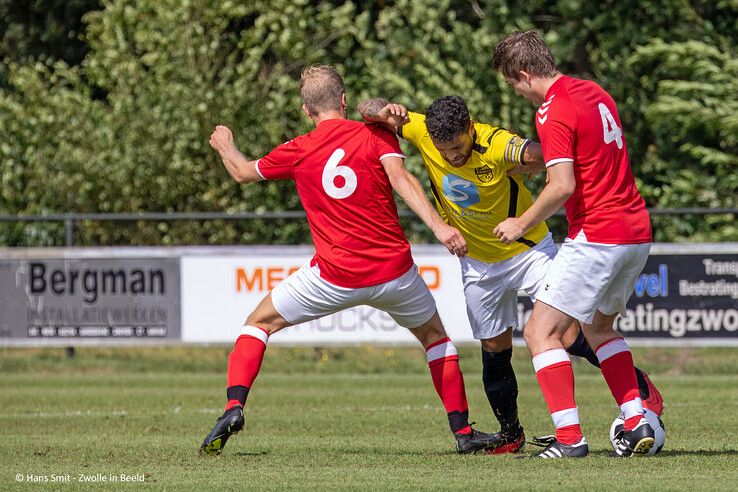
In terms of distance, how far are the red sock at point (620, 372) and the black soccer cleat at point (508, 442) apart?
26.6 inches

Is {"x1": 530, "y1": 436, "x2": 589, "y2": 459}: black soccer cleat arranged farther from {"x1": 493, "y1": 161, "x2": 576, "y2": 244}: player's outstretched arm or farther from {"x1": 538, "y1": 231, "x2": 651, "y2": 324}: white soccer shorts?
{"x1": 493, "y1": 161, "x2": 576, "y2": 244}: player's outstretched arm

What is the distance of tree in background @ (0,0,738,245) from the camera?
19312 mm

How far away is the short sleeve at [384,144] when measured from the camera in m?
7.70

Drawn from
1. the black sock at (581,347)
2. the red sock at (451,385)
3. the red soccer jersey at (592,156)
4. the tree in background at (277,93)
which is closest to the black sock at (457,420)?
the red sock at (451,385)

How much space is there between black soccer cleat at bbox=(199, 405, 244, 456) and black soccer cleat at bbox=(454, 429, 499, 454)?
1244 mm

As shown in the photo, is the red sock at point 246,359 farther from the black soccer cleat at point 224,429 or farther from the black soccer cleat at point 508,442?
the black soccer cleat at point 508,442

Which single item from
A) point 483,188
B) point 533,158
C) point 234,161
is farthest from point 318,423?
point 533,158

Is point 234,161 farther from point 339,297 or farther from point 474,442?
point 474,442

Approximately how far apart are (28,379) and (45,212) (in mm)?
6048

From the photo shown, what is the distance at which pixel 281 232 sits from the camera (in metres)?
18.7

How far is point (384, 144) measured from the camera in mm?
7734

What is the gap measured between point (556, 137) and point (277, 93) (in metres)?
14.8

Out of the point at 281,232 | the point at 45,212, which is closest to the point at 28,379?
the point at 281,232

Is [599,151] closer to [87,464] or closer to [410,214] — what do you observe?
[87,464]
